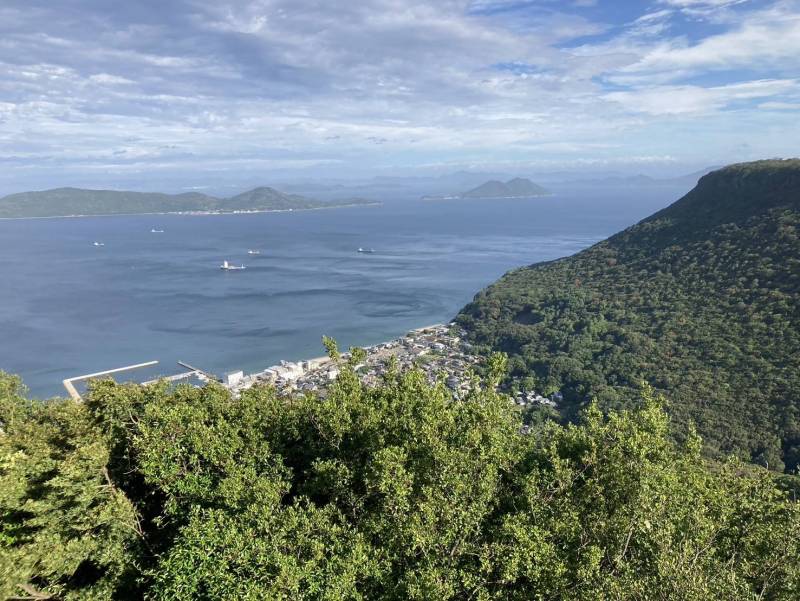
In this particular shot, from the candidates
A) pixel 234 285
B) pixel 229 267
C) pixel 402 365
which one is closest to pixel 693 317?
pixel 402 365

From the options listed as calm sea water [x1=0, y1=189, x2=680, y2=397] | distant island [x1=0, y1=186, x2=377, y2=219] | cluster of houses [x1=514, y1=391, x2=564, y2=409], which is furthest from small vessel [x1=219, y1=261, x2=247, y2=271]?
distant island [x1=0, y1=186, x2=377, y2=219]

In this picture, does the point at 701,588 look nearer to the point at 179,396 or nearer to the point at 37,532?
the point at 37,532

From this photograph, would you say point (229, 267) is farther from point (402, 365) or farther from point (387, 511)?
Result: point (387, 511)

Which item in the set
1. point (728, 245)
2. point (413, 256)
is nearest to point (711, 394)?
point (728, 245)

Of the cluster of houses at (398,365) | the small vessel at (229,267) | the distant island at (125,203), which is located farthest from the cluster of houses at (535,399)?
the distant island at (125,203)

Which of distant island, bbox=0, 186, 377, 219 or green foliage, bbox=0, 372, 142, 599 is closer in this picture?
green foliage, bbox=0, 372, 142, 599

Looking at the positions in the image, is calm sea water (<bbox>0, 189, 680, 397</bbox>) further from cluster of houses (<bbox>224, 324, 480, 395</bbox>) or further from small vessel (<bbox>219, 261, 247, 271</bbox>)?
cluster of houses (<bbox>224, 324, 480, 395</bbox>)
